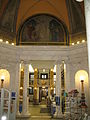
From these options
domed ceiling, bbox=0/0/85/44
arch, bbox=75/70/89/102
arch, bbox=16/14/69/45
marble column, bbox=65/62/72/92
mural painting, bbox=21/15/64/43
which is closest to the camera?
arch, bbox=75/70/89/102

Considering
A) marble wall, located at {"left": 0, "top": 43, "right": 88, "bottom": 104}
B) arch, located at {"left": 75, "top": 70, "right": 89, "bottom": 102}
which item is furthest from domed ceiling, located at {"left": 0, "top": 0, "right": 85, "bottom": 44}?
arch, located at {"left": 75, "top": 70, "right": 89, "bottom": 102}

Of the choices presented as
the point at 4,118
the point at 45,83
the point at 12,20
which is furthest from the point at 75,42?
the point at 45,83

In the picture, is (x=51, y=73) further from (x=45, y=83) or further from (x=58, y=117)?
(x=58, y=117)

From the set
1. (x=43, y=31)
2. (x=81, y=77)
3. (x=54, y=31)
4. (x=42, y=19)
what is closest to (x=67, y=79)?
(x=81, y=77)

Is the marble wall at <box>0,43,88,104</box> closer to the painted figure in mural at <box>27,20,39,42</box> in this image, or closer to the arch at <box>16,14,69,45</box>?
the arch at <box>16,14,69,45</box>

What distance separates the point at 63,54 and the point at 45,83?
1769 centimetres

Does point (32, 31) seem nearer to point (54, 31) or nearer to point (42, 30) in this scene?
point (42, 30)

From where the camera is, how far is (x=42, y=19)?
54.2ft

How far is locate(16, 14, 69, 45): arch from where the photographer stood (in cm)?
1602

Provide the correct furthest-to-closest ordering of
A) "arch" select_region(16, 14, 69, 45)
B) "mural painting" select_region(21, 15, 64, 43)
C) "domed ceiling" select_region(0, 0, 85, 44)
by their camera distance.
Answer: "mural painting" select_region(21, 15, 64, 43)
"arch" select_region(16, 14, 69, 45)
"domed ceiling" select_region(0, 0, 85, 44)

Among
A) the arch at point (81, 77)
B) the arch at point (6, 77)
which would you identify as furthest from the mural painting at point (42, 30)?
the arch at point (81, 77)

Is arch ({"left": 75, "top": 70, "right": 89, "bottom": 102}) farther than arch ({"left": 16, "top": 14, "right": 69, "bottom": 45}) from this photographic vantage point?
No

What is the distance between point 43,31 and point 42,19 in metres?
1.21

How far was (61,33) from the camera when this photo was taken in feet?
53.7
